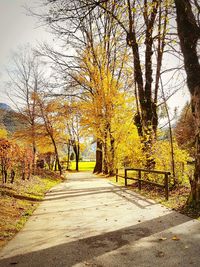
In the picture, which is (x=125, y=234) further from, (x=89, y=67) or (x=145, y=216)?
(x=89, y=67)

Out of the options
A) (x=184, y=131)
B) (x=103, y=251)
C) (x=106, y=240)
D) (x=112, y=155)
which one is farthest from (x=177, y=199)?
(x=184, y=131)

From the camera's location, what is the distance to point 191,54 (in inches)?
337

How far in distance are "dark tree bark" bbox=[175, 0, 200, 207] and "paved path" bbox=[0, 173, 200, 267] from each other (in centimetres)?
193

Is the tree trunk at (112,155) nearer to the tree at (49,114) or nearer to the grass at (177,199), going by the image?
the tree at (49,114)

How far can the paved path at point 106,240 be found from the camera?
178 inches

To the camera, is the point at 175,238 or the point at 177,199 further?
the point at 177,199

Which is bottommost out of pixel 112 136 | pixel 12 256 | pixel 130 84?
pixel 12 256

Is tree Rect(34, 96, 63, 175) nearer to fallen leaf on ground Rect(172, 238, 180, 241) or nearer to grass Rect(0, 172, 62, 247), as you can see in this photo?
grass Rect(0, 172, 62, 247)

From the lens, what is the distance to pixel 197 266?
13.5ft

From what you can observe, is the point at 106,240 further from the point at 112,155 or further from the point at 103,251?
the point at 112,155

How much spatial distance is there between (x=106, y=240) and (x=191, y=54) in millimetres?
5701

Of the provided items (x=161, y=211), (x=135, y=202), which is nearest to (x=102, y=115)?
(x=135, y=202)

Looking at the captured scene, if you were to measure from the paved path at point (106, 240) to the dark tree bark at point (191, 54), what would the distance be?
193 centimetres

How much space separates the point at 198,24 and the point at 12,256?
7931 mm
